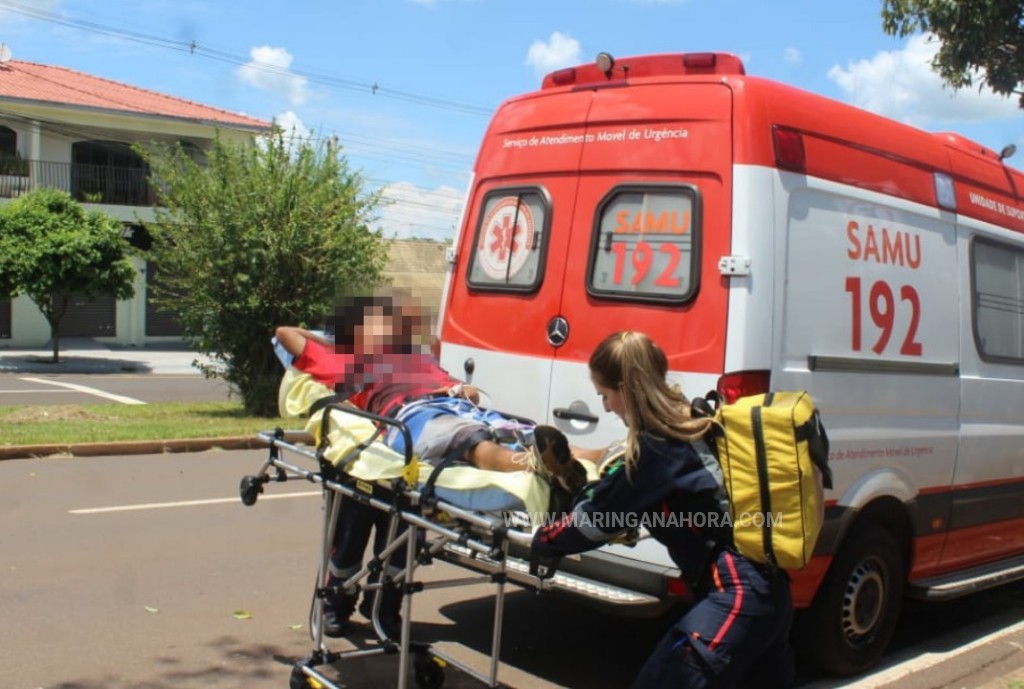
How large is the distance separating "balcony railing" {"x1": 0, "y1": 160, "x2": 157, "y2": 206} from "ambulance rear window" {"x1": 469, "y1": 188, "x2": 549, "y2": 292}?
27.0 metres

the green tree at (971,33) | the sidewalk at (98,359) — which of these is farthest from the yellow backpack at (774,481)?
the sidewalk at (98,359)

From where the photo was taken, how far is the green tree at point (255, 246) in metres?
15.2

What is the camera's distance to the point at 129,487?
938 centimetres

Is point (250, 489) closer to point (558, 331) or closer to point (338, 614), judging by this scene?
point (338, 614)

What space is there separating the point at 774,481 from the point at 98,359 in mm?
28296

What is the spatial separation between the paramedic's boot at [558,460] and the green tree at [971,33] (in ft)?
25.3

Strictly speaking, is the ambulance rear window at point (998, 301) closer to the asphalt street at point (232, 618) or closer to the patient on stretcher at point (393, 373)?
the asphalt street at point (232, 618)

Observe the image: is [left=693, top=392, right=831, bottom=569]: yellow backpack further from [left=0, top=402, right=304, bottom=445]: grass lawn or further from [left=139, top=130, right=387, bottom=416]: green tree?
[left=139, top=130, right=387, bottom=416]: green tree

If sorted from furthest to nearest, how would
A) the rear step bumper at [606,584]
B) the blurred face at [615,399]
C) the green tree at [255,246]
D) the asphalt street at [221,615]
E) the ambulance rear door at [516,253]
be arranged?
the green tree at [255,246], the ambulance rear door at [516,253], the asphalt street at [221,615], the rear step bumper at [606,584], the blurred face at [615,399]

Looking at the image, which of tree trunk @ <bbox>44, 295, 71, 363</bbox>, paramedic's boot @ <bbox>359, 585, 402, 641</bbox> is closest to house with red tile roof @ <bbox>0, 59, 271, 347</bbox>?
tree trunk @ <bbox>44, 295, 71, 363</bbox>

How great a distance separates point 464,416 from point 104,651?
7.53 ft

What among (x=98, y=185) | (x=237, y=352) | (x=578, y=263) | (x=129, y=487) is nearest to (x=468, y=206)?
(x=578, y=263)

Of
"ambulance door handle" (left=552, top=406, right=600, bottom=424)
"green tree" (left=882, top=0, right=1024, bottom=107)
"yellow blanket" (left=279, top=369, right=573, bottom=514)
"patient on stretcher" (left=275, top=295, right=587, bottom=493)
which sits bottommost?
"yellow blanket" (left=279, top=369, right=573, bottom=514)

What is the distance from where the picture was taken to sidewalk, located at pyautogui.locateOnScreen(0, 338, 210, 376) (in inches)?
1029
